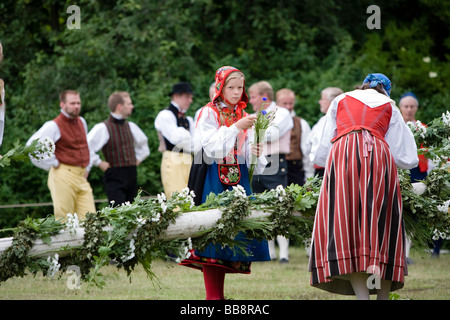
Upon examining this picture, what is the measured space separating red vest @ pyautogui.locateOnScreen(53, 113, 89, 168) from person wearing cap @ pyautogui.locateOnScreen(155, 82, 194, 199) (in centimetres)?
107

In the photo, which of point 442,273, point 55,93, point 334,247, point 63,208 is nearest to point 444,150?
point 334,247

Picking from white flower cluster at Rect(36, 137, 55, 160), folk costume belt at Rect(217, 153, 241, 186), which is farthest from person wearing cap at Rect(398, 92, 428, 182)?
white flower cluster at Rect(36, 137, 55, 160)

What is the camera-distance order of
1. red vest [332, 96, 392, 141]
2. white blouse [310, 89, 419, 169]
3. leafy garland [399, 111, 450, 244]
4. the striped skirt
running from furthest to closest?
1. leafy garland [399, 111, 450, 244]
2. white blouse [310, 89, 419, 169]
3. red vest [332, 96, 392, 141]
4. the striped skirt

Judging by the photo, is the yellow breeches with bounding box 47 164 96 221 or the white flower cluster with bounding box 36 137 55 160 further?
the yellow breeches with bounding box 47 164 96 221

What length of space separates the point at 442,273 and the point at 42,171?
5.90 m

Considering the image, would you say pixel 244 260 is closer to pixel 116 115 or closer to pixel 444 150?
pixel 444 150

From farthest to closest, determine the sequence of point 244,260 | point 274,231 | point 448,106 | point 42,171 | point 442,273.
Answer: point 448,106
point 42,171
point 442,273
point 244,260
point 274,231

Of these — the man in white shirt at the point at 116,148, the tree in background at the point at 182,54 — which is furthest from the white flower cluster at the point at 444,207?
the tree in background at the point at 182,54

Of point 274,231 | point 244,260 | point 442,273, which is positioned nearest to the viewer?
point 274,231

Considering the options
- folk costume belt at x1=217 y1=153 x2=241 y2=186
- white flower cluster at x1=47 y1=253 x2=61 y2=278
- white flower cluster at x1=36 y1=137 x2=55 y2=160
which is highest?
white flower cluster at x1=36 y1=137 x2=55 y2=160

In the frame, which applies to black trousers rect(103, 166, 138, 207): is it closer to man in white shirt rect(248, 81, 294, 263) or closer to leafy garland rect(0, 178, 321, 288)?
man in white shirt rect(248, 81, 294, 263)

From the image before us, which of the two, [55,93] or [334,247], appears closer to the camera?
[334,247]

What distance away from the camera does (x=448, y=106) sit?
11867mm

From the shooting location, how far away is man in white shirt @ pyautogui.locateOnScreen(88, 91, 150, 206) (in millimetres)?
9805
